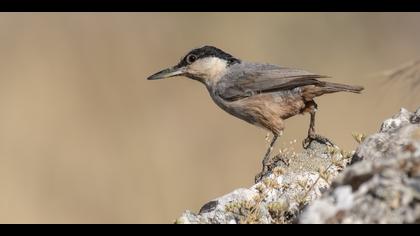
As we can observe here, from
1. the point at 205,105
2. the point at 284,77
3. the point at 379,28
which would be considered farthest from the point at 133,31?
the point at 284,77

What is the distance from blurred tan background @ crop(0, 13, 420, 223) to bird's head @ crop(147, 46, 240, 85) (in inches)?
81.6

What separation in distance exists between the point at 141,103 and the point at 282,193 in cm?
764

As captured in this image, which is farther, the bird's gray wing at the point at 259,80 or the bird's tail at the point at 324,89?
the bird's gray wing at the point at 259,80

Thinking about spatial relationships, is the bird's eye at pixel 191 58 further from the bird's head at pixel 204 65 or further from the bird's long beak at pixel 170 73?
the bird's long beak at pixel 170 73

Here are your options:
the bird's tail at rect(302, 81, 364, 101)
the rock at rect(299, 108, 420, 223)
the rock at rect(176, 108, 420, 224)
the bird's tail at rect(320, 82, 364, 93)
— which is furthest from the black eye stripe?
the rock at rect(299, 108, 420, 223)

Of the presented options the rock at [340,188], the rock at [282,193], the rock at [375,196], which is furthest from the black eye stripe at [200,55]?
the rock at [375,196]

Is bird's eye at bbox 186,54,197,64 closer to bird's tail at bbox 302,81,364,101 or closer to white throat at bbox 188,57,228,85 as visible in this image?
white throat at bbox 188,57,228,85

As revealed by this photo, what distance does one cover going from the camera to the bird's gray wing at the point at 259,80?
7594 millimetres

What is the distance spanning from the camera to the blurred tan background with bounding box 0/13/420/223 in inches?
436

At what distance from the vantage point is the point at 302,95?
766 cm

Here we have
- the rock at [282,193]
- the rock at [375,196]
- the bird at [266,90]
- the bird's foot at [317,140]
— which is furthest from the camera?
the bird at [266,90]

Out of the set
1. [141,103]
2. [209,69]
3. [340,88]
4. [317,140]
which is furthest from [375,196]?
[141,103]
